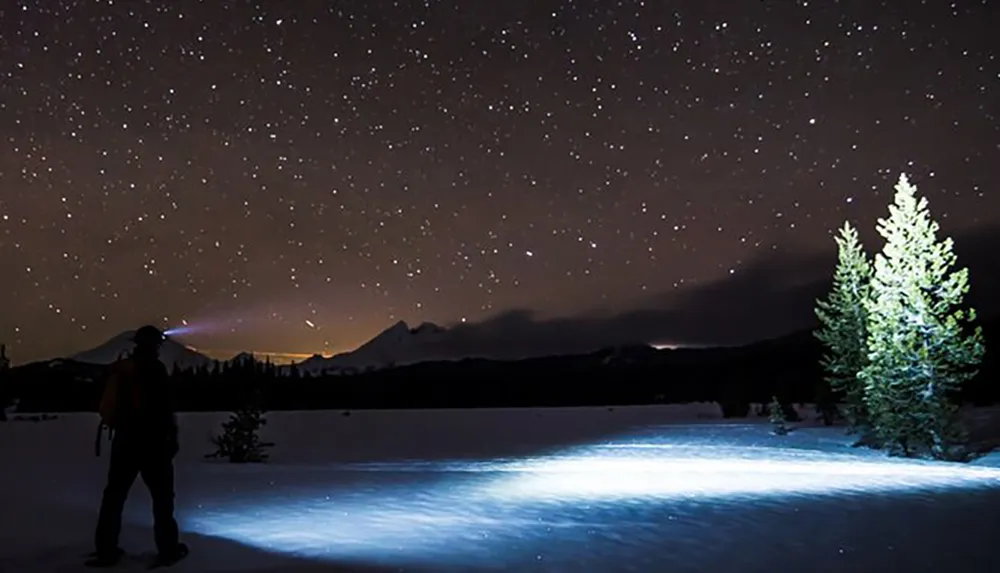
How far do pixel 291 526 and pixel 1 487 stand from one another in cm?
570

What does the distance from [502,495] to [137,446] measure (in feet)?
24.8

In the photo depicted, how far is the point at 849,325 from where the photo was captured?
110 feet

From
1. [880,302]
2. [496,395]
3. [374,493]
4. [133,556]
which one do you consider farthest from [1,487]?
[496,395]

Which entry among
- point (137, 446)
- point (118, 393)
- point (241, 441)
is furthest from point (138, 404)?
point (241, 441)

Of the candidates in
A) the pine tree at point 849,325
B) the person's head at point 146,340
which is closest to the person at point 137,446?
the person's head at point 146,340

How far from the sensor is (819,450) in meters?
29.5

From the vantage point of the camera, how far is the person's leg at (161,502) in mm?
7961

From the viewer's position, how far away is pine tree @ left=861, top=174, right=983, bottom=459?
85.0 feet

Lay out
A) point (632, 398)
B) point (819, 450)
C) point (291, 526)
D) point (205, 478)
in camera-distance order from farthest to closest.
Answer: point (632, 398) → point (819, 450) → point (205, 478) → point (291, 526)

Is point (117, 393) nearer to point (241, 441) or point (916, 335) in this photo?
point (241, 441)

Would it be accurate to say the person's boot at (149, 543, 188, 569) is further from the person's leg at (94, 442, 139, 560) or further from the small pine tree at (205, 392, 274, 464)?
the small pine tree at (205, 392, 274, 464)

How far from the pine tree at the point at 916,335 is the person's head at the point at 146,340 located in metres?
23.5

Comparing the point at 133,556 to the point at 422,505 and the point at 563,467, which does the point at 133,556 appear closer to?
the point at 422,505

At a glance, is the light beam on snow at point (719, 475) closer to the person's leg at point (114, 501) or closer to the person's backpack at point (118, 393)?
the person's leg at point (114, 501)
